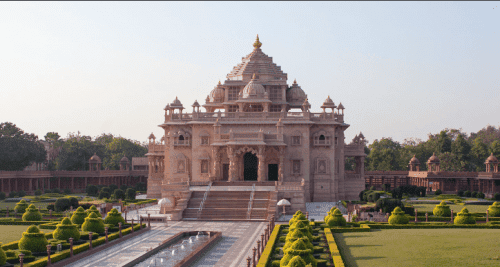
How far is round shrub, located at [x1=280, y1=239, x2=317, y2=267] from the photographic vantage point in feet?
65.4

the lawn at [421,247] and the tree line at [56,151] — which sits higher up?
the tree line at [56,151]

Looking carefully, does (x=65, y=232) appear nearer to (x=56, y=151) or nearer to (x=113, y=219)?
(x=113, y=219)

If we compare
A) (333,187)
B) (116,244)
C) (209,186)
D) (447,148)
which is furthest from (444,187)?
(116,244)

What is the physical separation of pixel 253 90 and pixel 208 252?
30.8 meters

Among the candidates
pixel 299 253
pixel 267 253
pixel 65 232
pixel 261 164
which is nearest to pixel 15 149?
pixel 261 164

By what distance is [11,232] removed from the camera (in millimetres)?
33375

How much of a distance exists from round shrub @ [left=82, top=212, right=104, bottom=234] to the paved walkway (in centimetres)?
179

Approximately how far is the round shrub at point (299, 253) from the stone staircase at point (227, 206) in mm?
20572

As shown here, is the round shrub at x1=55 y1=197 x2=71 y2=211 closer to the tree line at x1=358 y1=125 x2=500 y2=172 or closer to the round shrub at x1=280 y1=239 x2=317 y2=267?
the round shrub at x1=280 y1=239 x2=317 y2=267

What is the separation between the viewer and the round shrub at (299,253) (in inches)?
784

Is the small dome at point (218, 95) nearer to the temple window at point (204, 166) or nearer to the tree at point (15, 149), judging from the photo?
the temple window at point (204, 166)

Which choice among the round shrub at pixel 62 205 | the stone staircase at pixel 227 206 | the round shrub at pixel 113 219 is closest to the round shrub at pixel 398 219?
the stone staircase at pixel 227 206

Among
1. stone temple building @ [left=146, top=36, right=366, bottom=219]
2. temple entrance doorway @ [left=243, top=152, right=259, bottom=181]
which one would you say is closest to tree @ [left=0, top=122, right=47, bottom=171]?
stone temple building @ [left=146, top=36, right=366, bottom=219]

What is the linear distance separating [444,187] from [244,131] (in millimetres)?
33262
